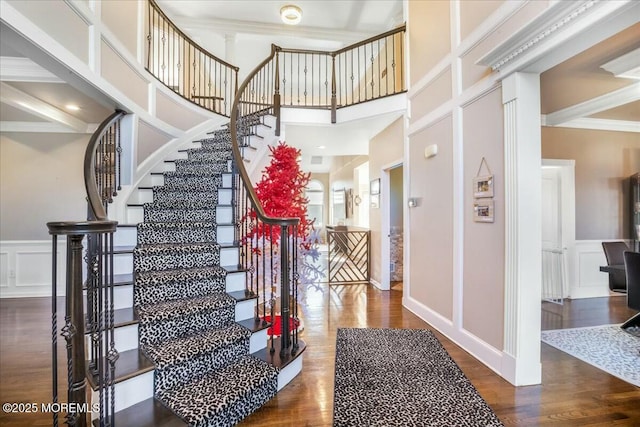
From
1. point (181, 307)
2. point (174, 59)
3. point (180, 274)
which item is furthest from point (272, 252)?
point (174, 59)

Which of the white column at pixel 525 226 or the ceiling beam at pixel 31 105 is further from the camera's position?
the ceiling beam at pixel 31 105

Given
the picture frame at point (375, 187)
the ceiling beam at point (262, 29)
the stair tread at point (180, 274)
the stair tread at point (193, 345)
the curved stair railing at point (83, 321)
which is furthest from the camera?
the ceiling beam at point (262, 29)

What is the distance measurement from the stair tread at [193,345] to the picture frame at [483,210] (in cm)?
221

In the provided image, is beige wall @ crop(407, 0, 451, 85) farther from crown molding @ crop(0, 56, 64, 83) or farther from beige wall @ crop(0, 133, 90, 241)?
beige wall @ crop(0, 133, 90, 241)

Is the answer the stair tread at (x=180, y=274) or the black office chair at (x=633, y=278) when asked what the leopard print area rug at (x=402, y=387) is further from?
the black office chair at (x=633, y=278)

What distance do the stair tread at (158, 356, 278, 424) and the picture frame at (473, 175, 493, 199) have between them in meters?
2.23

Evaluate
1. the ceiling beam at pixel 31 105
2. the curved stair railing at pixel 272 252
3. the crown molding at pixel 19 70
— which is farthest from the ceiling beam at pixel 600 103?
the ceiling beam at pixel 31 105

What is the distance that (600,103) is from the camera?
11.3 ft

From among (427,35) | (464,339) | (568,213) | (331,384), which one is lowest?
(331,384)

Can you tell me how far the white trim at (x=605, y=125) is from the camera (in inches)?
178

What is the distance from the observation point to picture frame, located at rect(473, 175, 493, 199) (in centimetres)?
250

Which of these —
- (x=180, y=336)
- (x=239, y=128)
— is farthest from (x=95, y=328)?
(x=239, y=128)

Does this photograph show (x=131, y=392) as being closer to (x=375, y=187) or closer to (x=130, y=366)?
(x=130, y=366)

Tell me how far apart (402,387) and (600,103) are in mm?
3935
